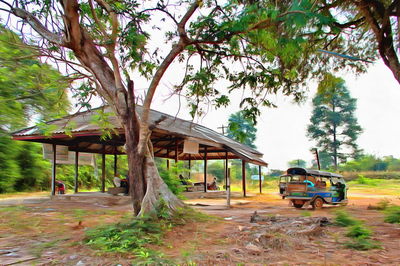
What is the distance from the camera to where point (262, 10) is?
6.04 m

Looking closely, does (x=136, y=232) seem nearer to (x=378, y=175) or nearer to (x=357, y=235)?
(x=357, y=235)

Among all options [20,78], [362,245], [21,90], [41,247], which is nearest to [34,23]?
[20,78]

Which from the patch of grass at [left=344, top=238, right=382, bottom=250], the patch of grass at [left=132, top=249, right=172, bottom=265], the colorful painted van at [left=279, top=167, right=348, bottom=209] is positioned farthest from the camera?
the colorful painted van at [left=279, top=167, right=348, bottom=209]

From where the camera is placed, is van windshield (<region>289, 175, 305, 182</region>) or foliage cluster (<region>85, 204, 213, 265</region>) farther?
van windshield (<region>289, 175, 305, 182</region>)

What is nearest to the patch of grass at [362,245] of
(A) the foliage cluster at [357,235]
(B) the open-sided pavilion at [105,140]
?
(A) the foliage cluster at [357,235]

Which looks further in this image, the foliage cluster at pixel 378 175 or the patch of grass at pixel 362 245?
the foliage cluster at pixel 378 175

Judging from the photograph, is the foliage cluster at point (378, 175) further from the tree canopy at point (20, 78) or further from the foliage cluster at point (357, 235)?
the tree canopy at point (20, 78)

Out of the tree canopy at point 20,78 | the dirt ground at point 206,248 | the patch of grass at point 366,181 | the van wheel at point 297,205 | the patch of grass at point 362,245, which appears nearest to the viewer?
the dirt ground at point 206,248

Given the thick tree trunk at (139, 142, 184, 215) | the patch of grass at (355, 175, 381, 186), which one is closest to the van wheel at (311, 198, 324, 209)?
the thick tree trunk at (139, 142, 184, 215)

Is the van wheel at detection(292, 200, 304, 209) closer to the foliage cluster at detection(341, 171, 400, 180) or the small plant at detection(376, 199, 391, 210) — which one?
the small plant at detection(376, 199, 391, 210)

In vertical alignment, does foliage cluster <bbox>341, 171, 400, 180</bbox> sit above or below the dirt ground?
above

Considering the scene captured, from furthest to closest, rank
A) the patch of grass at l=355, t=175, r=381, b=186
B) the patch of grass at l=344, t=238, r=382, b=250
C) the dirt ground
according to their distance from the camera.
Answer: the patch of grass at l=355, t=175, r=381, b=186 → the patch of grass at l=344, t=238, r=382, b=250 → the dirt ground

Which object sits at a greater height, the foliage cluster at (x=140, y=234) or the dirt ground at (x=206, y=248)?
the foliage cluster at (x=140, y=234)

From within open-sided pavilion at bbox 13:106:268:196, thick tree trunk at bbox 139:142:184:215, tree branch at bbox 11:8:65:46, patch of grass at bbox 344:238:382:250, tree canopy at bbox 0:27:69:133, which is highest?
tree branch at bbox 11:8:65:46
